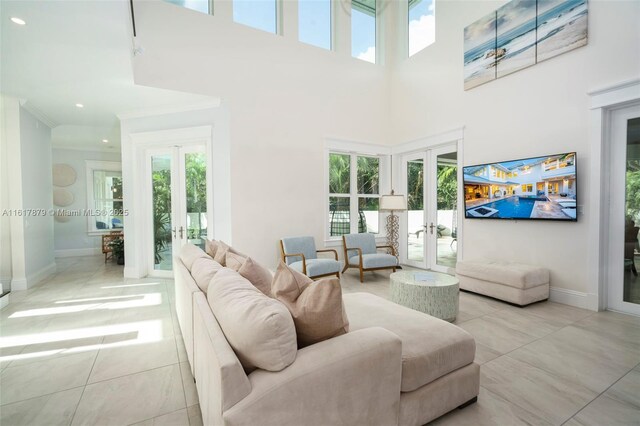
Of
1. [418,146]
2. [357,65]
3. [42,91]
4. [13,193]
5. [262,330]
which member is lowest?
[262,330]

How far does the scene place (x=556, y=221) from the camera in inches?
148

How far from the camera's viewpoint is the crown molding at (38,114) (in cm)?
450

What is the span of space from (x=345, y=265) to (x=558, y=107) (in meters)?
3.80

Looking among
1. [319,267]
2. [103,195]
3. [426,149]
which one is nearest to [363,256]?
[319,267]

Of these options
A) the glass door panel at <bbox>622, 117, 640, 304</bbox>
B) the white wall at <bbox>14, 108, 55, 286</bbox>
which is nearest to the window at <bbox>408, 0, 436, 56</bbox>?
the glass door panel at <bbox>622, 117, 640, 304</bbox>

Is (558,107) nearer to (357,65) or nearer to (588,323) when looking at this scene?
(588,323)

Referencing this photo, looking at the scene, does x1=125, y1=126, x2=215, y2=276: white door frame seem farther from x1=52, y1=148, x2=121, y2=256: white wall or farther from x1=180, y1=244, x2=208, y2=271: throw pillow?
x1=52, y1=148, x2=121, y2=256: white wall

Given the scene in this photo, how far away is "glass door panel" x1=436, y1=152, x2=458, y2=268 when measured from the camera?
17.1 ft

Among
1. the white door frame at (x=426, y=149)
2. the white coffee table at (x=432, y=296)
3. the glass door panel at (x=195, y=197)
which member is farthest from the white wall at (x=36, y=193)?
the white door frame at (x=426, y=149)

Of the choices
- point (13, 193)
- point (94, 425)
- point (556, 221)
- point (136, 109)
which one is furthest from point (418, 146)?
point (13, 193)

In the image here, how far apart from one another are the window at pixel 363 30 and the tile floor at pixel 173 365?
521 cm

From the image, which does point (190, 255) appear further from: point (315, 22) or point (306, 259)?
point (315, 22)

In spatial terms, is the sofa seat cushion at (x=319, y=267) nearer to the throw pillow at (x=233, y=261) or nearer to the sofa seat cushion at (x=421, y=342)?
the throw pillow at (x=233, y=261)

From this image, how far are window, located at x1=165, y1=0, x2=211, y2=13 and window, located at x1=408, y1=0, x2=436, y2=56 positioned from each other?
3.83 meters
